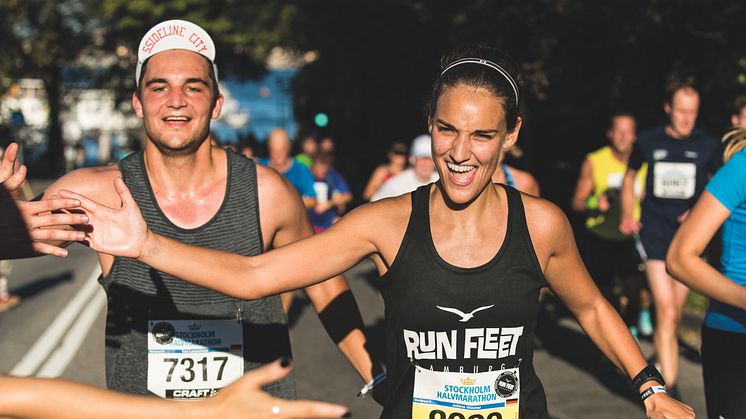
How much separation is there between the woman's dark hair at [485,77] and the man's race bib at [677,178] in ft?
13.9

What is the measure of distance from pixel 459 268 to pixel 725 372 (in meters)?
1.28

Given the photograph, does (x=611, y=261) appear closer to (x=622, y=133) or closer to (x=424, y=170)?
(x=622, y=133)

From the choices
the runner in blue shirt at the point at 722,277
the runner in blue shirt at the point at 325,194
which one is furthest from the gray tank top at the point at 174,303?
the runner in blue shirt at the point at 325,194

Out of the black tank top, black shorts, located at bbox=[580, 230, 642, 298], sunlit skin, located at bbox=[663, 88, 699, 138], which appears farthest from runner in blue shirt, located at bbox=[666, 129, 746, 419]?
black shorts, located at bbox=[580, 230, 642, 298]

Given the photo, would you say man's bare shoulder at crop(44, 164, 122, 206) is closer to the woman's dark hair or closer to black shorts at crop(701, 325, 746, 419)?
the woman's dark hair

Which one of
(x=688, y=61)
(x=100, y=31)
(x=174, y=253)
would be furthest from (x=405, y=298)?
(x=100, y=31)

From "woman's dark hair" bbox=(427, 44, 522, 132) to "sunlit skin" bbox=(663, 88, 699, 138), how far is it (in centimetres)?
408

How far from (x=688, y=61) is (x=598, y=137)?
2.52m

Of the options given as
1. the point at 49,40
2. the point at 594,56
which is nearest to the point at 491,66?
the point at 594,56

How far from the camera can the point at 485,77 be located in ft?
10.5

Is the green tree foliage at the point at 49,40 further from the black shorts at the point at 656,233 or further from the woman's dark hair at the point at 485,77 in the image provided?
the woman's dark hair at the point at 485,77

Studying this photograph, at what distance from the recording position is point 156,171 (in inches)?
157

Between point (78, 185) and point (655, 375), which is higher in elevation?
point (78, 185)

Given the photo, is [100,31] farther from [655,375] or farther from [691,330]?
[655,375]
